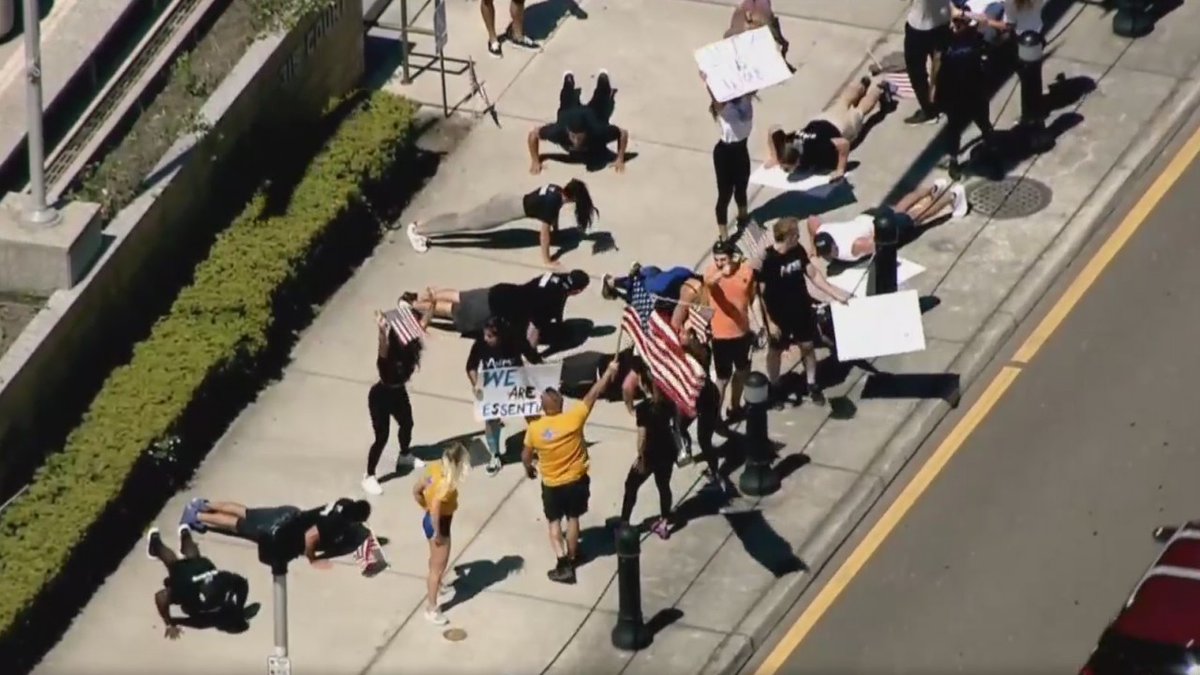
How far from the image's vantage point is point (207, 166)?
89.3 ft

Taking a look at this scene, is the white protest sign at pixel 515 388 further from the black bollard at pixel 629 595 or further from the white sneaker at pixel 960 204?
the white sneaker at pixel 960 204

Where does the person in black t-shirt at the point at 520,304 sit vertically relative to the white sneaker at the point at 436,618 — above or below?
above

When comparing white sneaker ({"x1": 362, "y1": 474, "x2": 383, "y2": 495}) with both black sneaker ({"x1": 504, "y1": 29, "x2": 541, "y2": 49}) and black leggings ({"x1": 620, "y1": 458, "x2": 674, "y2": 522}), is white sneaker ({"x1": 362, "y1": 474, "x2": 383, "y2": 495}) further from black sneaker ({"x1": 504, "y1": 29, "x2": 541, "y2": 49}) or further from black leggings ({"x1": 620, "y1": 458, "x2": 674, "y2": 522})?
black sneaker ({"x1": 504, "y1": 29, "x2": 541, "y2": 49})

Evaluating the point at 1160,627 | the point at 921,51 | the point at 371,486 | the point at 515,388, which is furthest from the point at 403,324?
the point at 1160,627

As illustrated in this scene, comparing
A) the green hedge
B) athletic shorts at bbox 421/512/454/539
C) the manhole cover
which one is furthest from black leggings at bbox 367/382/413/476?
the manhole cover

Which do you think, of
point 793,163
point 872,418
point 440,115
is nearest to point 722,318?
point 872,418

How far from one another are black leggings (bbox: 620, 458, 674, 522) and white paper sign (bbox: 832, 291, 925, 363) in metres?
1.71

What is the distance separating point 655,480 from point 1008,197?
5439 millimetres

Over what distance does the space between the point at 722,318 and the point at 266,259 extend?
405cm

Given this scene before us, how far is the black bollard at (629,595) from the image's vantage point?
74.2 ft

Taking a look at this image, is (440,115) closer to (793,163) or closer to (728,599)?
(793,163)

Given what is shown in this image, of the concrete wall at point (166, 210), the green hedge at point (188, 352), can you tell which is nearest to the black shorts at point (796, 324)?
the green hedge at point (188, 352)

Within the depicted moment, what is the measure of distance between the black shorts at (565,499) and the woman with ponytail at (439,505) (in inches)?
24.5

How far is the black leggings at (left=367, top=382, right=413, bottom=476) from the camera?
80.7ft
